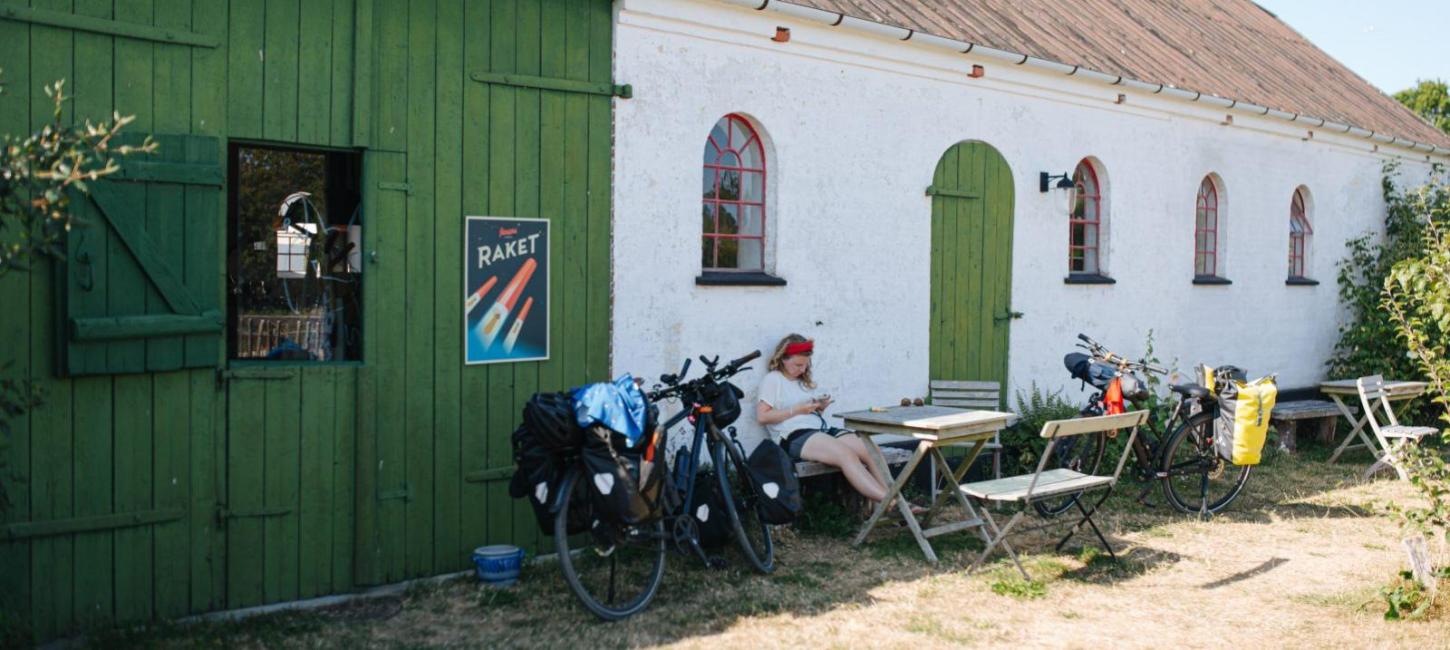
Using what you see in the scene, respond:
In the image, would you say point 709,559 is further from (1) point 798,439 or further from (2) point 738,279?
(2) point 738,279

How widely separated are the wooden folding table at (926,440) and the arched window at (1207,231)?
243 inches

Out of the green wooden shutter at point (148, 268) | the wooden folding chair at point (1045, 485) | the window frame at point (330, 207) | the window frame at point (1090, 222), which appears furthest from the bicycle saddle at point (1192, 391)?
the green wooden shutter at point (148, 268)

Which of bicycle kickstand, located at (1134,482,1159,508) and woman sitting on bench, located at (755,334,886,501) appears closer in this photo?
woman sitting on bench, located at (755,334,886,501)

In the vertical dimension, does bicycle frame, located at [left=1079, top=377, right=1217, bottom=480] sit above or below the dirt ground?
above

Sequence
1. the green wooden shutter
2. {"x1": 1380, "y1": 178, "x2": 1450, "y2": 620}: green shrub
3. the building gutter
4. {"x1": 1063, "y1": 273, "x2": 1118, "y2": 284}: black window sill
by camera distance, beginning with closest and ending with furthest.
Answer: the green wooden shutter < {"x1": 1380, "y1": 178, "x2": 1450, "y2": 620}: green shrub < the building gutter < {"x1": 1063, "y1": 273, "x2": 1118, "y2": 284}: black window sill

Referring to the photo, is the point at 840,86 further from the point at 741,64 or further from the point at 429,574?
the point at 429,574

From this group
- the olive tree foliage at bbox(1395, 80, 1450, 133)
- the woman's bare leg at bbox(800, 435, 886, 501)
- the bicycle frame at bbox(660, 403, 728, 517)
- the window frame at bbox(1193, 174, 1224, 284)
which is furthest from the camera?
the olive tree foliage at bbox(1395, 80, 1450, 133)

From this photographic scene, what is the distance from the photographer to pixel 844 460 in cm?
788

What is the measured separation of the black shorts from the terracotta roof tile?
9.50ft

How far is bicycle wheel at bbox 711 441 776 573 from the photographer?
22.8ft

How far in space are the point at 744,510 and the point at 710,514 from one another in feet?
1.12

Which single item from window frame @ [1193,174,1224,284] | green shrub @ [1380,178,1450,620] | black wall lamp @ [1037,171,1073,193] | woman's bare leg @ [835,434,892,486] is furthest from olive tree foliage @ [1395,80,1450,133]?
woman's bare leg @ [835,434,892,486]

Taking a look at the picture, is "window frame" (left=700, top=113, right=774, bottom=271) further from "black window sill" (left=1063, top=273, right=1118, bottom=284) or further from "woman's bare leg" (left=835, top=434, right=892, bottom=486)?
"black window sill" (left=1063, top=273, right=1118, bottom=284)

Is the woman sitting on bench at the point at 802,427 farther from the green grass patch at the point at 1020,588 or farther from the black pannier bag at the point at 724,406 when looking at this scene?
the green grass patch at the point at 1020,588
